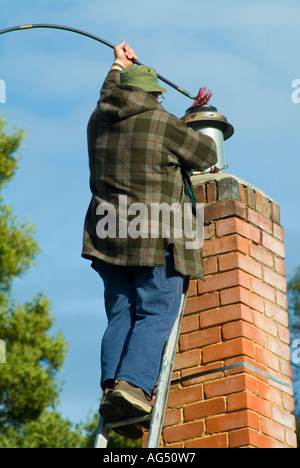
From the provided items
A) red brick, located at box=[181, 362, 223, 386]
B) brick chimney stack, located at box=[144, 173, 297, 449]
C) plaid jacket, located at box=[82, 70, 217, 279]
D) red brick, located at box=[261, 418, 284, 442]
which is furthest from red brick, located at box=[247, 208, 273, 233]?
red brick, located at box=[261, 418, 284, 442]

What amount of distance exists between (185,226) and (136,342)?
2.53 feet

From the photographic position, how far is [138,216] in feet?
13.4

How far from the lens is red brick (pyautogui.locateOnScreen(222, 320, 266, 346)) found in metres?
4.44

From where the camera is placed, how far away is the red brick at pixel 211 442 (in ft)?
14.0

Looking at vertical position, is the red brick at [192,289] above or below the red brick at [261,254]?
below

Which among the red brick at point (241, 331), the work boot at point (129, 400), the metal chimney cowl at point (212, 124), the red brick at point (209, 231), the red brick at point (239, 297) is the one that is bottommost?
the work boot at point (129, 400)

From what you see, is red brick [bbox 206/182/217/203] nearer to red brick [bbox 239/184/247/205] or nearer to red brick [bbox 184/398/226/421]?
red brick [bbox 239/184/247/205]

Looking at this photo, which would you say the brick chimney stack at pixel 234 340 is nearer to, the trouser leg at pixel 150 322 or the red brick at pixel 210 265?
the red brick at pixel 210 265

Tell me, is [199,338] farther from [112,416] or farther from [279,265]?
[112,416]

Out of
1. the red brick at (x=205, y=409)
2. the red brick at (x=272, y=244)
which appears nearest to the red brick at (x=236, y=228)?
the red brick at (x=272, y=244)

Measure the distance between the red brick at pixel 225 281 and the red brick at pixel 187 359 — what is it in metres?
0.37

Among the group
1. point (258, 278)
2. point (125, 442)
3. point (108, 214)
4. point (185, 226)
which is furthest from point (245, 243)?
point (125, 442)

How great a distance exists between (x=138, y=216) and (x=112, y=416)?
1012 mm


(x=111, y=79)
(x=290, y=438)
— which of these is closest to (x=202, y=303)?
(x=290, y=438)
